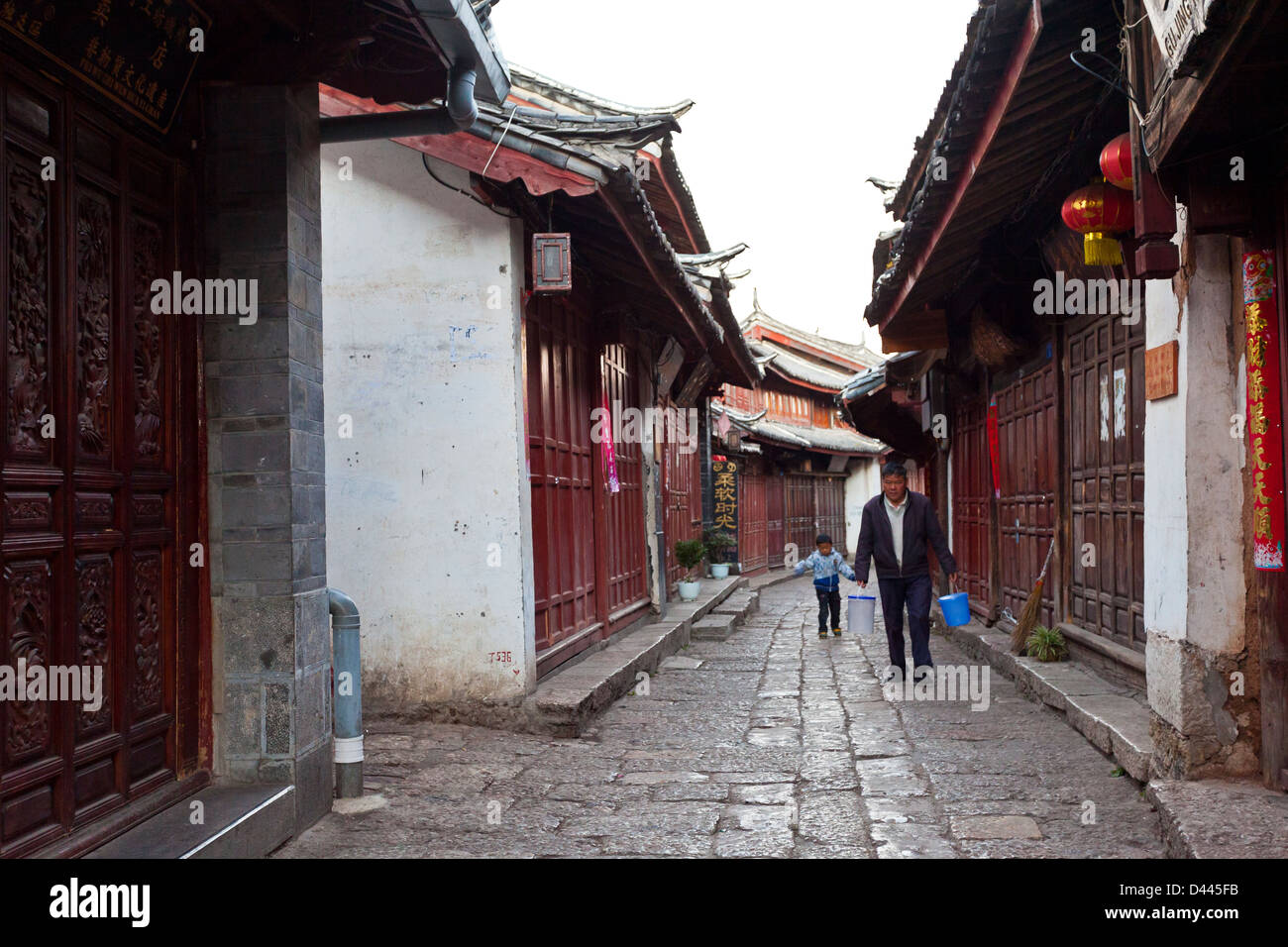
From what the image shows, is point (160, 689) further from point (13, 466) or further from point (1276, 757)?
point (1276, 757)

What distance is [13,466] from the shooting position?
386 centimetres

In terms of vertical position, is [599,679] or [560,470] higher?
[560,470]

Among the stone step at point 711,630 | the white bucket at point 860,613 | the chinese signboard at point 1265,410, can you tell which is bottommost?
the stone step at point 711,630

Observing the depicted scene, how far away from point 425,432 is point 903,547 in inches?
149

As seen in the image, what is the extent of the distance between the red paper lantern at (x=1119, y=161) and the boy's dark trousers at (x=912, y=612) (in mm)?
4091

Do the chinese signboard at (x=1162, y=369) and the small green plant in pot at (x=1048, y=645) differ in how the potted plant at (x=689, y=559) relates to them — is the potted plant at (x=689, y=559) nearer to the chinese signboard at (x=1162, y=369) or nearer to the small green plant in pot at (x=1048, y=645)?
the small green plant in pot at (x=1048, y=645)

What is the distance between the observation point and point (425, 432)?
7.77 meters

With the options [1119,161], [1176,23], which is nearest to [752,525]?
[1119,161]

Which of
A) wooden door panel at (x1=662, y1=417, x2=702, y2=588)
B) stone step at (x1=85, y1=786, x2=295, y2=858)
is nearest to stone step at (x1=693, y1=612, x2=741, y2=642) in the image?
wooden door panel at (x1=662, y1=417, x2=702, y2=588)

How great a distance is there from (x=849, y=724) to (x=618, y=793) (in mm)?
2547

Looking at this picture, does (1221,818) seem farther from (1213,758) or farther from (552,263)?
(552,263)

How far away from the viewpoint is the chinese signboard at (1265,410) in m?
4.70

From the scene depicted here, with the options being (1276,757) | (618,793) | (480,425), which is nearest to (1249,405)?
(1276,757)

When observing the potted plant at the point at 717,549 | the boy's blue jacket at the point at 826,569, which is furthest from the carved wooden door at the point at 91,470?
the potted plant at the point at 717,549
